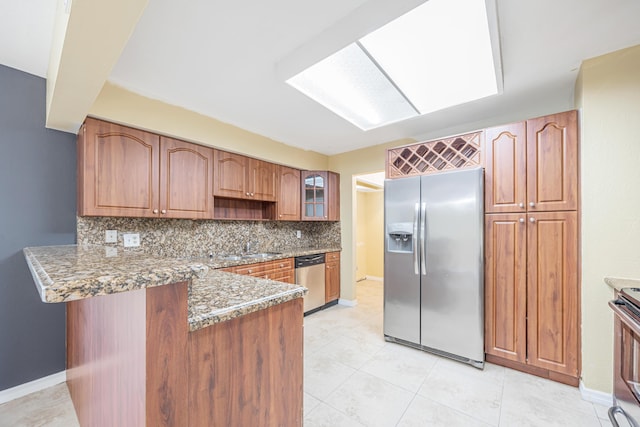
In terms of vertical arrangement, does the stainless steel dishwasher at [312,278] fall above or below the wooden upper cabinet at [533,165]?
below

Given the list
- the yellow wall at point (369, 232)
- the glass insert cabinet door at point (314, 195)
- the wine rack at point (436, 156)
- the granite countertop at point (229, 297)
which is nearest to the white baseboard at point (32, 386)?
the granite countertop at point (229, 297)

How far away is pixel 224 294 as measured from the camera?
3.29ft

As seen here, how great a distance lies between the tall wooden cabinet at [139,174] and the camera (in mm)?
2010

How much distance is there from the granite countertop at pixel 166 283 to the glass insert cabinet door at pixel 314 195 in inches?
103

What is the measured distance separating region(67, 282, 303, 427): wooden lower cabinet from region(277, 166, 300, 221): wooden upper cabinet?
2.46 meters

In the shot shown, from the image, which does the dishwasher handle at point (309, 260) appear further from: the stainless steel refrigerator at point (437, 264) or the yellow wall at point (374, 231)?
the yellow wall at point (374, 231)

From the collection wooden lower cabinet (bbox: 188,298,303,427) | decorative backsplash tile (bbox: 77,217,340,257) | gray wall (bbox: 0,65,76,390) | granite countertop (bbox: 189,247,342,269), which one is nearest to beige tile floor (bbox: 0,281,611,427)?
gray wall (bbox: 0,65,76,390)

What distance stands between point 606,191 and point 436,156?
122 cm

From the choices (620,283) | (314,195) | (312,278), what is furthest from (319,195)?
(620,283)

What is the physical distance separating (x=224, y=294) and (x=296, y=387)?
0.52m

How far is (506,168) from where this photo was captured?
223 centimetres

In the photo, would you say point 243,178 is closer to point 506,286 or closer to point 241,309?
point 241,309

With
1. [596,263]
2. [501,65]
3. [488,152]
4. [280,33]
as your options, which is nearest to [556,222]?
[596,263]

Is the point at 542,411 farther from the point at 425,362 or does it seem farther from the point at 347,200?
the point at 347,200
